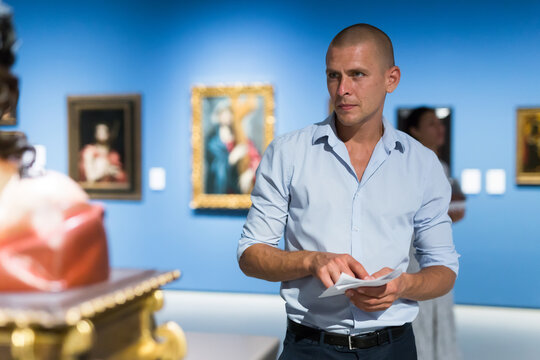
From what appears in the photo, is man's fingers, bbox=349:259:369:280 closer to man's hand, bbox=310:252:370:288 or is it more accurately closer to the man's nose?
man's hand, bbox=310:252:370:288

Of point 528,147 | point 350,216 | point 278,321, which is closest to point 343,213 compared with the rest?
point 350,216

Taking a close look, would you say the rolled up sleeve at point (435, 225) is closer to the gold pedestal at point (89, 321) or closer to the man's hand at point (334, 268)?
the man's hand at point (334, 268)

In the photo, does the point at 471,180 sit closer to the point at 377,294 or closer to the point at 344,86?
the point at 344,86

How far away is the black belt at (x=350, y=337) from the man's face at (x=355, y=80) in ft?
2.71

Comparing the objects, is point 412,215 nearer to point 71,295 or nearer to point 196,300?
point 71,295

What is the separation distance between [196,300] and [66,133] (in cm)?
294

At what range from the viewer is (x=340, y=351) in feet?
7.58

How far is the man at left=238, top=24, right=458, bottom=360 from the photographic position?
2.32 metres

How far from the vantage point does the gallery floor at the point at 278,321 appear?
5.55m

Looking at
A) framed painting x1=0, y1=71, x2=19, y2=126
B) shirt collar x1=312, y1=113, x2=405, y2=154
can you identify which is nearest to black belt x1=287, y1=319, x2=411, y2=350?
shirt collar x1=312, y1=113, x2=405, y2=154

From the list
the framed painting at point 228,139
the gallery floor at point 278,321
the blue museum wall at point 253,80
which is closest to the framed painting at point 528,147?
the blue museum wall at point 253,80

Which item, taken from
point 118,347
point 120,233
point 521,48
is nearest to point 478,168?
point 521,48

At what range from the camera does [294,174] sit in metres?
2.40

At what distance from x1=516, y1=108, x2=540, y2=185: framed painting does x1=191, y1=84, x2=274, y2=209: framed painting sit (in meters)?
2.92
